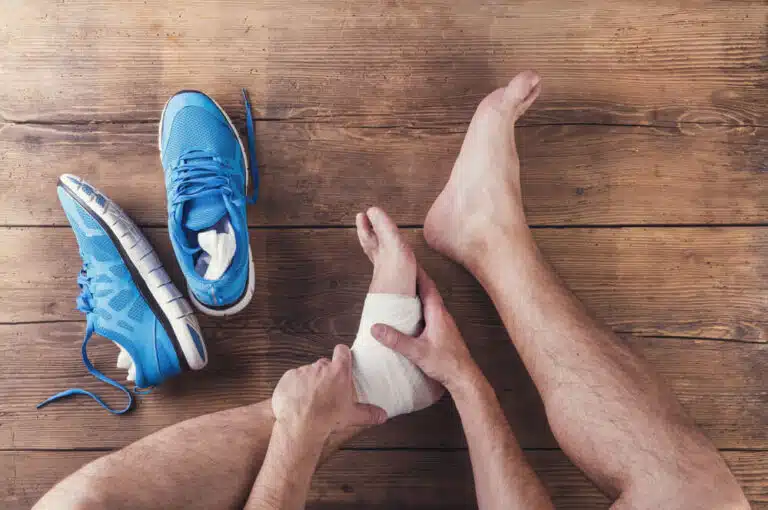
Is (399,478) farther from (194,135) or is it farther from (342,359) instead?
(194,135)

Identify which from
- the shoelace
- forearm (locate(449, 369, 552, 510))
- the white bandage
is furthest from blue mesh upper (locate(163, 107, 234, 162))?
forearm (locate(449, 369, 552, 510))

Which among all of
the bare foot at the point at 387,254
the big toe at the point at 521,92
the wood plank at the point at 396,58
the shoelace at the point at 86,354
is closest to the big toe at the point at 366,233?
the bare foot at the point at 387,254

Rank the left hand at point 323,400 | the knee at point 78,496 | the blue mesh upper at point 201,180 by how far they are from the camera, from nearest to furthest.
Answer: the knee at point 78,496
the left hand at point 323,400
the blue mesh upper at point 201,180

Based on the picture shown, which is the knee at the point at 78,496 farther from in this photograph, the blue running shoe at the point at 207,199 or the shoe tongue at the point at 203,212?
the shoe tongue at the point at 203,212

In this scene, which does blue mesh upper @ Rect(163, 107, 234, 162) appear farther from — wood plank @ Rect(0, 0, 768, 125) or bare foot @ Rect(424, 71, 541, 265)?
bare foot @ Rect(424, 71, 541, 265)

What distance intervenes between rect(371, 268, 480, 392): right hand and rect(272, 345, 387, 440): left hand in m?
0.08

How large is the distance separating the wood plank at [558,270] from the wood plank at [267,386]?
3 cm

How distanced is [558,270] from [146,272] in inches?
31.1

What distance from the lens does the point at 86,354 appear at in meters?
0.97

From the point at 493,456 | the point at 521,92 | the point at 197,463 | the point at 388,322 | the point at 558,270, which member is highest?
the point at 521,92

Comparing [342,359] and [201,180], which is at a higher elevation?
[201,180]

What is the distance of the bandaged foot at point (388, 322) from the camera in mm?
851

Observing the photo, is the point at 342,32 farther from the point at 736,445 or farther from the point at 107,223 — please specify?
the point at 736,445

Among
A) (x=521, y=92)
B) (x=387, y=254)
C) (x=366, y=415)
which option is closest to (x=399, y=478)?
(x=366, y=415)
